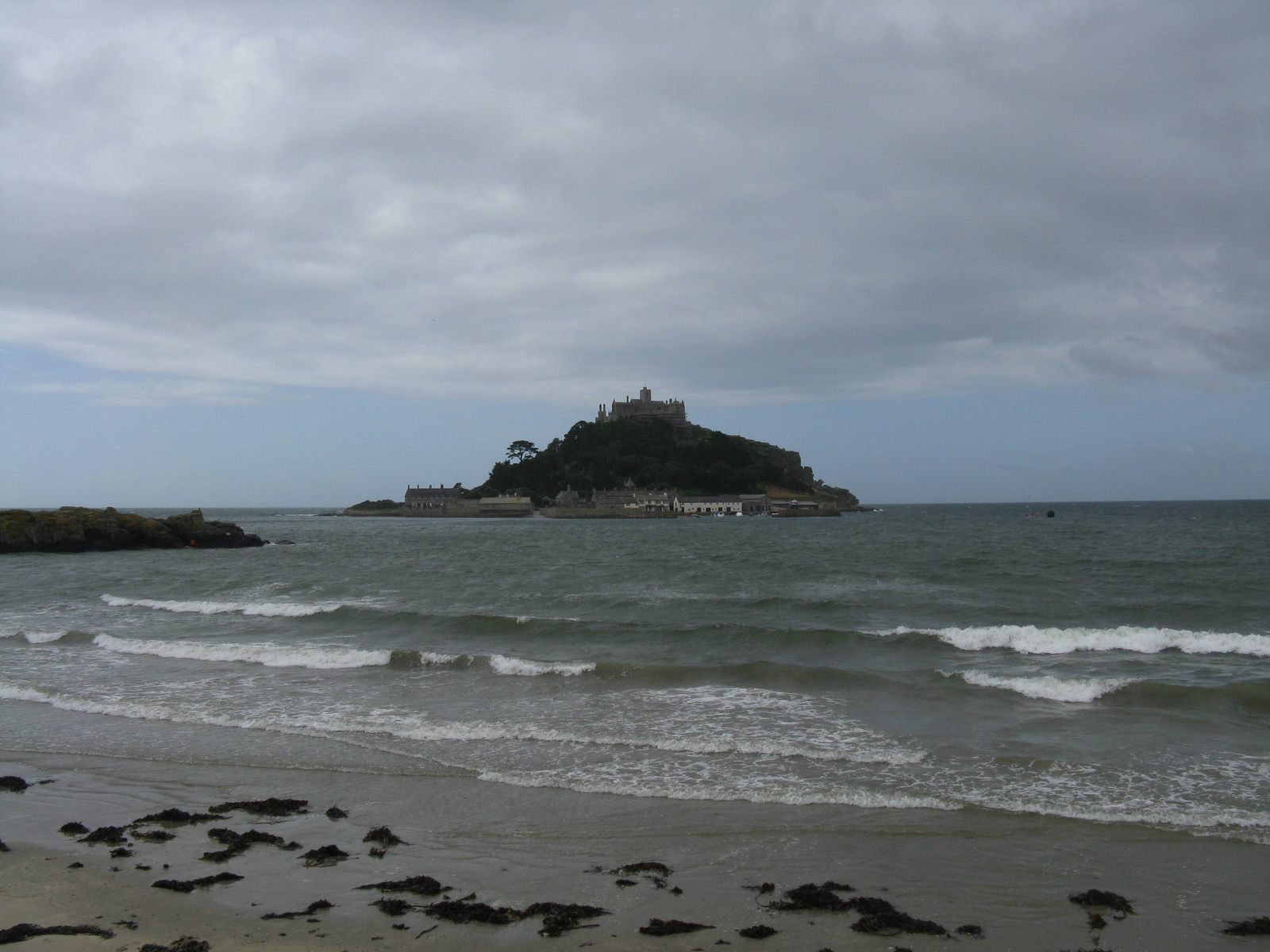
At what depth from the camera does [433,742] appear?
11477mm

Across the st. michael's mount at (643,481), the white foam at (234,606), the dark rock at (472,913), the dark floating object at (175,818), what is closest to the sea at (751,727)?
the white foam at (234,606)

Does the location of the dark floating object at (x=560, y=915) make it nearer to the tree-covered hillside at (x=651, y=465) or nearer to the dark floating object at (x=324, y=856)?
the dark floating object at (x=324, y=856)

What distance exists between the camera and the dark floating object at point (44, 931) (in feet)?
19.6

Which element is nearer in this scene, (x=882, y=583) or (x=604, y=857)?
(x=604, y=857)

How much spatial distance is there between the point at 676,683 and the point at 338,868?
878cm

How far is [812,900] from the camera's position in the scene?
21.2 feet

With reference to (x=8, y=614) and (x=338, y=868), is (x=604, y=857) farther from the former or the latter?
(x=8, y=614)

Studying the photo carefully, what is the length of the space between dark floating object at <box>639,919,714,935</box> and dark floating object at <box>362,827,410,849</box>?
2934 mm

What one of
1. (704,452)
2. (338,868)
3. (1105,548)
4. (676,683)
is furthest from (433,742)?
(704,452)

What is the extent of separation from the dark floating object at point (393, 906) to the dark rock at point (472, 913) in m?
0.15

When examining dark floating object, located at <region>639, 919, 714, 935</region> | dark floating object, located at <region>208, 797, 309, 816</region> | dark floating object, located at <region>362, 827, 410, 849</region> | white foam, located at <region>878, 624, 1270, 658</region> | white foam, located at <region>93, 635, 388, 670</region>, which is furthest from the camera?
white foam, located at <region>878, 624, 1270, 658</region>

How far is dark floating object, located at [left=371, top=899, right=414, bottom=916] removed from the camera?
634 cm

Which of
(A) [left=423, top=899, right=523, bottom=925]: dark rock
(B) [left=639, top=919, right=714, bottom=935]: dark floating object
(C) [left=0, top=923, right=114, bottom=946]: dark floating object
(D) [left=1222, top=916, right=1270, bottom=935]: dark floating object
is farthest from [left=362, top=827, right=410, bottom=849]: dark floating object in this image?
(D) [left=1222, top=916, right=1270, bottom=935]: dark floating object

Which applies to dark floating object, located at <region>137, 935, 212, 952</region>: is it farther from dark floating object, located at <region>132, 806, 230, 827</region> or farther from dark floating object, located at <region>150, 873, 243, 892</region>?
dark floating object, located at <region>132, 806, 230, 827</region>
